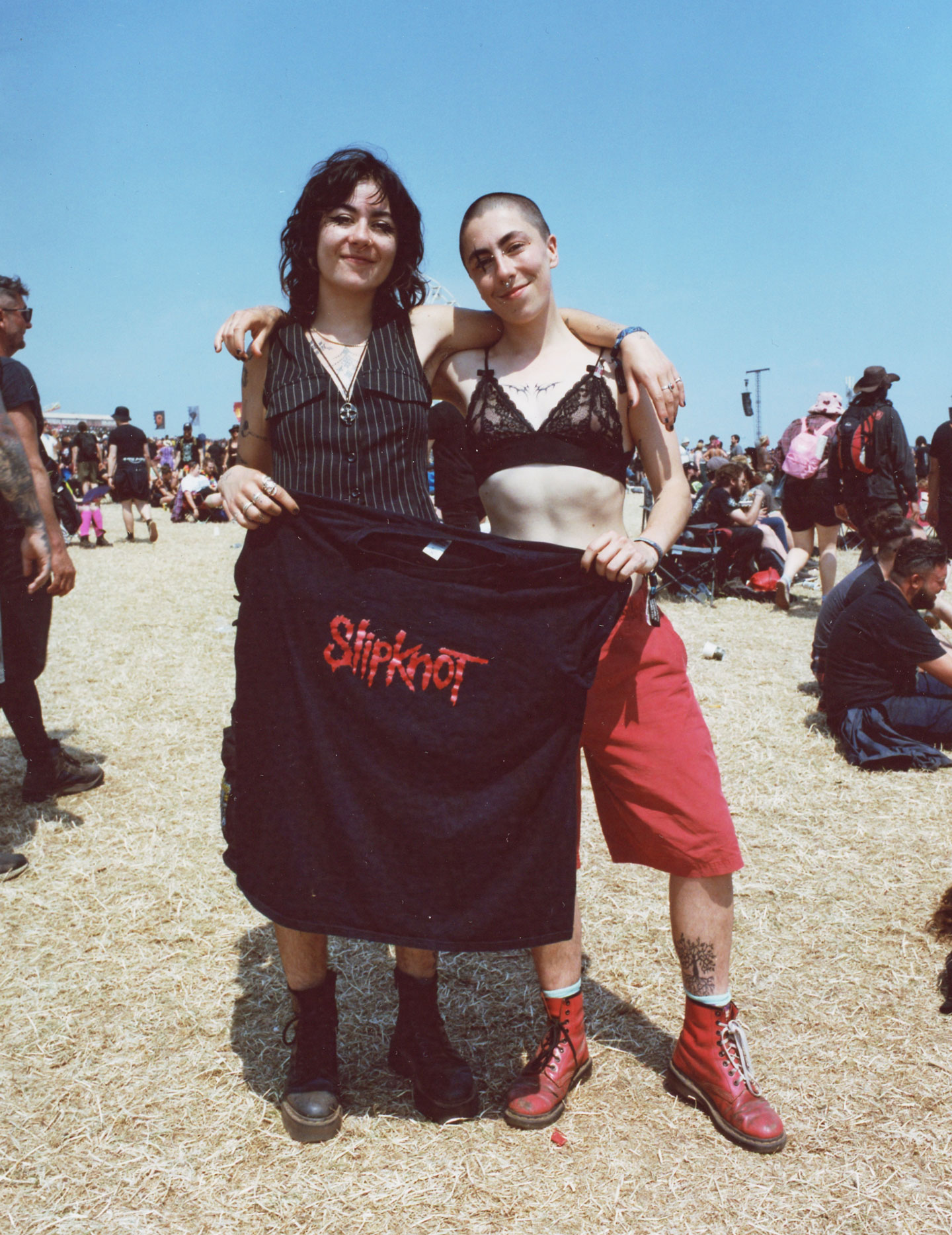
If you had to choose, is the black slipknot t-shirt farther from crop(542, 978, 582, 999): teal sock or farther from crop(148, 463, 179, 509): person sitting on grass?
crop(148, 463, 179, 509): person sitting on grass

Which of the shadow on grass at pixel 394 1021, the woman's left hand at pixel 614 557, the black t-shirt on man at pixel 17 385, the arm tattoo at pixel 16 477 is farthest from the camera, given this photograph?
the black t-shirt on man at pixel 17 385

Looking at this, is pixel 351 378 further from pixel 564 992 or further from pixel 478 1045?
pixel 478 1045

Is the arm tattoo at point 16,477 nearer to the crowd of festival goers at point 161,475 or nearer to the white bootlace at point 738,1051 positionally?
the white bootlace at point 738,1051

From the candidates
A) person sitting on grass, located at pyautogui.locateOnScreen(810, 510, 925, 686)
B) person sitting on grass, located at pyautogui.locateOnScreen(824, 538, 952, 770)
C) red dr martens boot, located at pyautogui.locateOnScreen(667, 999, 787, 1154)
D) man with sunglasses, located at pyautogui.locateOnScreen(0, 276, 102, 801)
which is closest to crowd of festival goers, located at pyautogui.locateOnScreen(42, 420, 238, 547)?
man with sunglasses, located at pyautogui.locateOnScreen(0, 276, 102, 801)

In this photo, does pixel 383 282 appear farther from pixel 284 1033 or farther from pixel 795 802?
pixel 795 802

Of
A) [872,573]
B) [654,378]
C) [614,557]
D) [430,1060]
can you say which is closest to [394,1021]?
[430,1060]

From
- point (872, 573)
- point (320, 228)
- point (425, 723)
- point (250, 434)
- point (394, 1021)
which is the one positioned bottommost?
point (394, 1021)

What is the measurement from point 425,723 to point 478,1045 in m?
1.25

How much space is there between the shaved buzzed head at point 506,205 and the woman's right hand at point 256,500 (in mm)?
793

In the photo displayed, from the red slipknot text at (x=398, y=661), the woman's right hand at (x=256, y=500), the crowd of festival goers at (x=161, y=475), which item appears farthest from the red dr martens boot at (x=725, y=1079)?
the crowd of festival goers at (x=161, y=475)

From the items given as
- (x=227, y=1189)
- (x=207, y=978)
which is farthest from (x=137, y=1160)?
(x=207, y=978)

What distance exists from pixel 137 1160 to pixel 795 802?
11.5ft

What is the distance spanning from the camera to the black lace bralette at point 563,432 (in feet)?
7.47

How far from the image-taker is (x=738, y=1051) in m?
2.38
